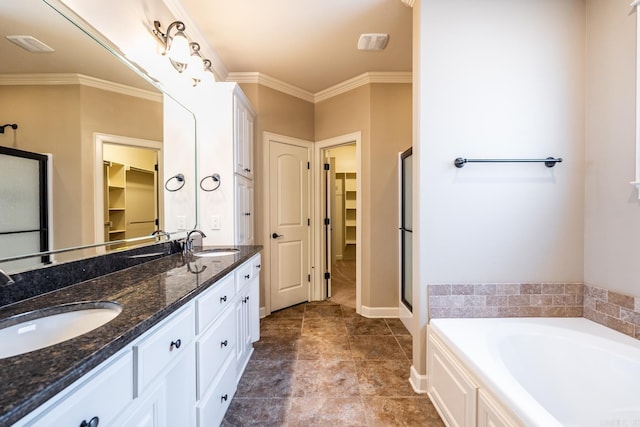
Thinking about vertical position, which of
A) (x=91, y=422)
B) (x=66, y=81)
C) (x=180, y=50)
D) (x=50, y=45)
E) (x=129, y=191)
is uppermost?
(x=180, y=50)

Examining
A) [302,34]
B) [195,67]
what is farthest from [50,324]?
[302,34]

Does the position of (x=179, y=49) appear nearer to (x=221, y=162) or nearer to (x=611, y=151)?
(x=221, y=162)

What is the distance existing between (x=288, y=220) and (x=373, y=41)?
196 cm

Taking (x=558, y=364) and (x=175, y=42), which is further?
(x=175, y=42)

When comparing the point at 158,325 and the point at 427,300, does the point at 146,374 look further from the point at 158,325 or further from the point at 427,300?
the point at 427,300

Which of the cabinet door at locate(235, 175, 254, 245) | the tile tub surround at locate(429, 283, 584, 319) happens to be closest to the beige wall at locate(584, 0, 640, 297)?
the tile tub surround at locate(429, 283, 584, 319)

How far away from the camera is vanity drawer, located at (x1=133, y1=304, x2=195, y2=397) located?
747 millimetres

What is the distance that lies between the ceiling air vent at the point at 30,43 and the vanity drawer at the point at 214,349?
1257 mm

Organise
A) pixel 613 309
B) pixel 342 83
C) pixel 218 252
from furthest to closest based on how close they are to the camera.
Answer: pixel 342 83, pixel 218 252, pixel 613 309

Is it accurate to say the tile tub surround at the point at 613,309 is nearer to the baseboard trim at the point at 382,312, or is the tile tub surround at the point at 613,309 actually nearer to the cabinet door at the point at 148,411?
the baseboard trim at the point at 382,312

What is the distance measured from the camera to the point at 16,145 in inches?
34.9

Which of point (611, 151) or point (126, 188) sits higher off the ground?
point (611, 151)

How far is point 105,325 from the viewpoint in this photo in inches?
27.7

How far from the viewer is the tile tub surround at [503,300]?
165 centimetres
